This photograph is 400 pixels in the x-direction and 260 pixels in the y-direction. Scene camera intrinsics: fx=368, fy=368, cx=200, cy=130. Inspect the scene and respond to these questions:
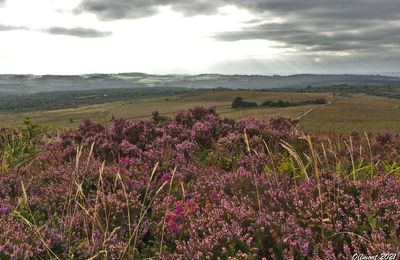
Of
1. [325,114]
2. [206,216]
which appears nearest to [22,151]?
[206,216]

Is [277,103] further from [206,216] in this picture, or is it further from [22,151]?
[206,216]

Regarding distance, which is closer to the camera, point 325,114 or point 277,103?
point 325,114

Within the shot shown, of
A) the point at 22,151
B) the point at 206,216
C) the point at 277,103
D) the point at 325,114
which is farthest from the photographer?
the point at 277,103

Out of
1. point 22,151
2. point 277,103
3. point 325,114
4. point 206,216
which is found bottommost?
point 325,114

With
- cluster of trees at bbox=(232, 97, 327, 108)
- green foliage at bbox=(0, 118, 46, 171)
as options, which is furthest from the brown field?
cluster of trees at bbox=(232, 97, 327, 108)

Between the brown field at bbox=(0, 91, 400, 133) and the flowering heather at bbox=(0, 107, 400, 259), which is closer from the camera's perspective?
the flowering heather at bbox=(0, 107, 400, 259)

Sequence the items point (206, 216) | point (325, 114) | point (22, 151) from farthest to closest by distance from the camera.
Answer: point (325, 114) → point (22, 151) → point (206, 216)

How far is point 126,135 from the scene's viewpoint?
1015 centimetres

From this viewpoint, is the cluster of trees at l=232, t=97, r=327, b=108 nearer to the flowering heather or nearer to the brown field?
the brown field

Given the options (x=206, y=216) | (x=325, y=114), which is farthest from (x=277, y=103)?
(x=206, y=216)

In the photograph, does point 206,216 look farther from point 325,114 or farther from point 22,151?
point 325,114

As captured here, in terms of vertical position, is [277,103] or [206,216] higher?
[206,216]

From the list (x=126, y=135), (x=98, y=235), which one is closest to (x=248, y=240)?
(x=98, y=235)

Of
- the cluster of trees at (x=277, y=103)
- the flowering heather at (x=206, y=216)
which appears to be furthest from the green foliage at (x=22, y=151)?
the cluster of trees at (x=277, y=103)
